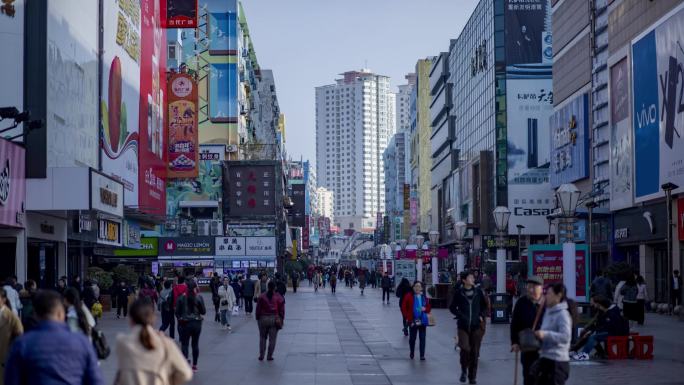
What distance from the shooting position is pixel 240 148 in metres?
95.8

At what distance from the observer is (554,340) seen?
449 inches

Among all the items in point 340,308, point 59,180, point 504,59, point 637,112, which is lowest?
point 340,308

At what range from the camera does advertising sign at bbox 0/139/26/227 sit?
30859 millimetres

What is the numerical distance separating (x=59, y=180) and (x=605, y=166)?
33.3 metres

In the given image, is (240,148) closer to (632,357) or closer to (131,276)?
(131,276)

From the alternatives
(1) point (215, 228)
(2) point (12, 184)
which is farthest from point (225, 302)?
(1) point (215, 228)

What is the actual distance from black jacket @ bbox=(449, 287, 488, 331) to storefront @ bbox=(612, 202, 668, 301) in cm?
3116

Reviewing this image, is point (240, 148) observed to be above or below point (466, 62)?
below

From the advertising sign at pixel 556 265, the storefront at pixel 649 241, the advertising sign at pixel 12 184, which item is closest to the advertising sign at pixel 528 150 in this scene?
the storefront at pixel 649 241

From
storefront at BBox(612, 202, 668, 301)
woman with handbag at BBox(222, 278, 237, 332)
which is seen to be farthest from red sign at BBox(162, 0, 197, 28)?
woman with handbag at BBox(222, 278, 237, 332)

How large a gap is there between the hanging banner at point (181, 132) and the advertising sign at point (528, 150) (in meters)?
37.8

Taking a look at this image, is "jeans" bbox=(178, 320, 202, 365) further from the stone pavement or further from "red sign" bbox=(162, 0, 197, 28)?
"red sign" bbox=(162, 0, 197, 28)

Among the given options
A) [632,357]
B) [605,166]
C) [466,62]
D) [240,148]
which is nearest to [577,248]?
[632,357]

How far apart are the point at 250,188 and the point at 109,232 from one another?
37.9 meters
